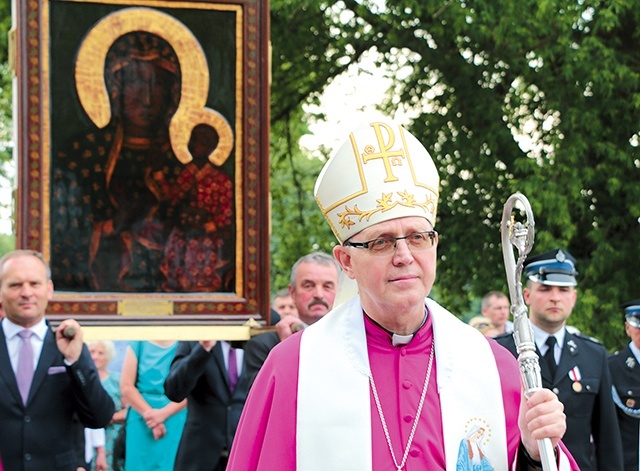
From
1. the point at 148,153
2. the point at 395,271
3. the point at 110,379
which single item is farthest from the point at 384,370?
the point at 110,379

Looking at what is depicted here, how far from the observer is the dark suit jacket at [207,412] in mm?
7309

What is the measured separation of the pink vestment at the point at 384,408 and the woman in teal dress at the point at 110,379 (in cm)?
607

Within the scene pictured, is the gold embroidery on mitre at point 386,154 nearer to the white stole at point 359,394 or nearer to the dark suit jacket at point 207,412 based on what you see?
the white stole at point 359,394

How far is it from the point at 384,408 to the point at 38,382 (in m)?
2.79

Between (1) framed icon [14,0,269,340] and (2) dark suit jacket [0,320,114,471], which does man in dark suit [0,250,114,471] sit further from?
(1) framed icon [14,0,269,340]

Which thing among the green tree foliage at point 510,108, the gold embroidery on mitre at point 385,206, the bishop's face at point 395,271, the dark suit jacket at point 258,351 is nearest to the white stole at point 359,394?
the bishop's face at point 395,271

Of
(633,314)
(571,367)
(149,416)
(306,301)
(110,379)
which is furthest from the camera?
(110,379)

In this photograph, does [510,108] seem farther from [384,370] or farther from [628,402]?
[384,370]

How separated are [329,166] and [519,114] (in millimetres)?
10826

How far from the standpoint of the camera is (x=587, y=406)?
648 centimetres

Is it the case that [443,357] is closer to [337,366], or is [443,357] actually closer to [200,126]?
[337,366]

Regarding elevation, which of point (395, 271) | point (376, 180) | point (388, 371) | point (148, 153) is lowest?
point (388, 371)

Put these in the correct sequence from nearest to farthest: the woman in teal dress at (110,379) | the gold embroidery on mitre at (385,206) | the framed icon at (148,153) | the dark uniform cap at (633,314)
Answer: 1. the gold embroidery on mitre at (385,206)
2. the dark uniform cap at (633,314)
3. the framed icon at (148,153)
4. the woman in teal dress at (110,379)

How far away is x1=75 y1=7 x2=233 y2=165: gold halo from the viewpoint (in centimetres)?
934
